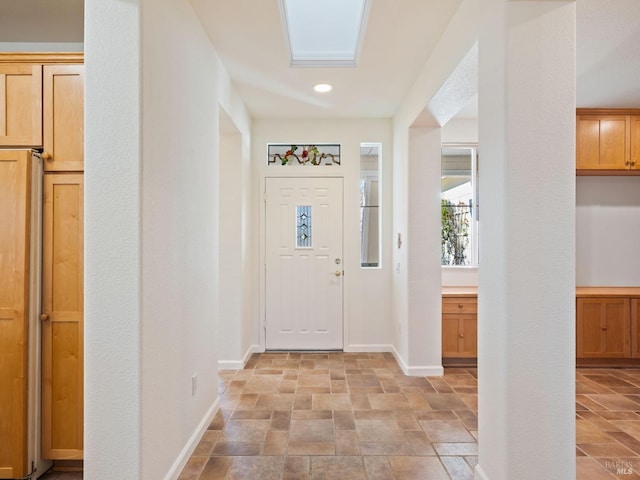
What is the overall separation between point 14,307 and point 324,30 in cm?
265

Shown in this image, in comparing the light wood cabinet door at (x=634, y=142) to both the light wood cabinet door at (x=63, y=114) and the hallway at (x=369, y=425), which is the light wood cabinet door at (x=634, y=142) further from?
the light wood cabinet door at (x=63, y=114)

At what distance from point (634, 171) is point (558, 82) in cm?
337

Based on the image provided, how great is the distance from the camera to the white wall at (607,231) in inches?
179

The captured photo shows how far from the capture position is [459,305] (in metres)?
4.12

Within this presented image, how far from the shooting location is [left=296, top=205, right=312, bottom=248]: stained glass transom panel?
469cm

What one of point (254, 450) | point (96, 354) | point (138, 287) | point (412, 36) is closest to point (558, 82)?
point (412, 36)

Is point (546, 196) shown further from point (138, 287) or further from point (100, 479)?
point (100, 479)

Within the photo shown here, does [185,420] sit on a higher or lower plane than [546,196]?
lower

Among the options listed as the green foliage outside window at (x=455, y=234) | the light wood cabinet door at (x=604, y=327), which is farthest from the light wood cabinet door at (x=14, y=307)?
the light wood cabinet door at (x=604, y=327)

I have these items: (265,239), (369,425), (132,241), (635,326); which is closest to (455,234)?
(635,326)

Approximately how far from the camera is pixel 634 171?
4246 mm

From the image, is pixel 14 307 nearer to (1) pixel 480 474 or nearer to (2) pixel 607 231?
(1) pixel 480 474

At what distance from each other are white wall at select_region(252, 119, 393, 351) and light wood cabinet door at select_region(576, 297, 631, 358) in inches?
79.4

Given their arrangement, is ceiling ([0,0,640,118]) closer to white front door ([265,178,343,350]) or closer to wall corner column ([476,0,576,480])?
wall corner column ([476,0,576,480])
